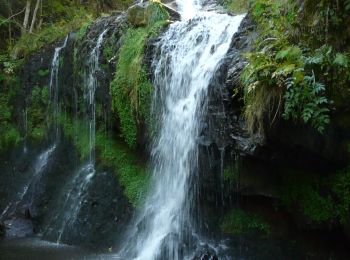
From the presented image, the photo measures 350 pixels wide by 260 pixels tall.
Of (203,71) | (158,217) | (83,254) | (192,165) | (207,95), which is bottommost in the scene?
(83,254)

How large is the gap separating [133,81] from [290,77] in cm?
468

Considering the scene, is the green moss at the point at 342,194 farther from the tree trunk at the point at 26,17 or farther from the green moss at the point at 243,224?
the tree trunk at the point at 26,17

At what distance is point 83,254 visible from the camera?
905 centimetres

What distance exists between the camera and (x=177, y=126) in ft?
29.1

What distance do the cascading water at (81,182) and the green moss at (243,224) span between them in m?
3.97

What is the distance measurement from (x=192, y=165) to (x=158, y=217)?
1.51 meters

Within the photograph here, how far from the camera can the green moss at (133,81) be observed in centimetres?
998

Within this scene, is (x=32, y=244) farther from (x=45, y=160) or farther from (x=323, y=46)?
(x=323, y=46)

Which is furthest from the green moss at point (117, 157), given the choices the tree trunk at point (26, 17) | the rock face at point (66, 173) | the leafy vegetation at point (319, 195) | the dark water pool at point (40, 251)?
the tree trunk at point (26, 17)

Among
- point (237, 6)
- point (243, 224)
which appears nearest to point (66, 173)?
point (243, 224)

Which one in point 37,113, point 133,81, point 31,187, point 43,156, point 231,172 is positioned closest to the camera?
point 231,172

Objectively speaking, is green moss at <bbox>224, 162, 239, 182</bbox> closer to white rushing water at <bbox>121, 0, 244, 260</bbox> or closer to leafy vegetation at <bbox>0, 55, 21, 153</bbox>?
white rushing water at <bbox>121, 0, 244, 260</bbox>

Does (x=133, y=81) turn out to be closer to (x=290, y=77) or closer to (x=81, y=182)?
(x=81, y=182)

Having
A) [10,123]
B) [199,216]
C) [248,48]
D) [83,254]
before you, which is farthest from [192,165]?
[10,123]
